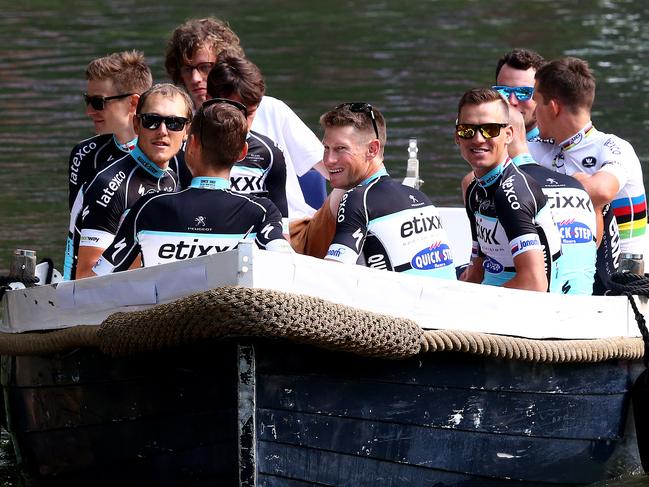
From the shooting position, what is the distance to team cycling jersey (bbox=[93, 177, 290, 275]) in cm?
464

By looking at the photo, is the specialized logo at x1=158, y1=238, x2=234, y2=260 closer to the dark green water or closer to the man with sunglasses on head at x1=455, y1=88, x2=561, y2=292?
the man with sunglasses on head at x1=455, y1=88, x2=561, y2=292

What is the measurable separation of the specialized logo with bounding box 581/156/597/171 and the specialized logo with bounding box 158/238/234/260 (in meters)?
2.26

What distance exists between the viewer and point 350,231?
4953 millimetres

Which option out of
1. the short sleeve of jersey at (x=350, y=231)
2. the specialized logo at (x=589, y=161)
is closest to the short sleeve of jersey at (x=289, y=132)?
the specialized logo at (x=589, y=161)

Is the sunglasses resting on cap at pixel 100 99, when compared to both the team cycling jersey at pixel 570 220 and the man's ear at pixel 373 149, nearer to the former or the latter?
the man's ear at pixel 373 149

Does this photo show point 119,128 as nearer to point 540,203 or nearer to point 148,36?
point 540,203

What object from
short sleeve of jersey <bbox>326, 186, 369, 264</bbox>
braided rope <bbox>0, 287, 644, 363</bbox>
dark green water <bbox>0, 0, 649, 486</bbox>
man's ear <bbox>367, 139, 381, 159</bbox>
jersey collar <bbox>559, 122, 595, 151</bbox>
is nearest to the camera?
braided rope <bbox>0, 287, 644, 363</bbox>

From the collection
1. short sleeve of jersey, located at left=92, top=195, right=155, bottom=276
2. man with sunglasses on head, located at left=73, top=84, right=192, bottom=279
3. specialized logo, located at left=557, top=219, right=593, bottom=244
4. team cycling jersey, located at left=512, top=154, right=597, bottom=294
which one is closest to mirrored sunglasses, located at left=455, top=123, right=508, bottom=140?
team cycling jersey, located at left=512, top=154, right=597, bottom=294

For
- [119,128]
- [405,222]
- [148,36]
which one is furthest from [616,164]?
[148,36]

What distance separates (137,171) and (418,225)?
1.20 metres

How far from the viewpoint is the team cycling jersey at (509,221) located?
17.2ft

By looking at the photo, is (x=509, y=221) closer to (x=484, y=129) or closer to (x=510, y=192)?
(x=510, y=192)

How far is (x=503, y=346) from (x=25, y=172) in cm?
833

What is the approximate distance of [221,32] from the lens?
6598 mm
